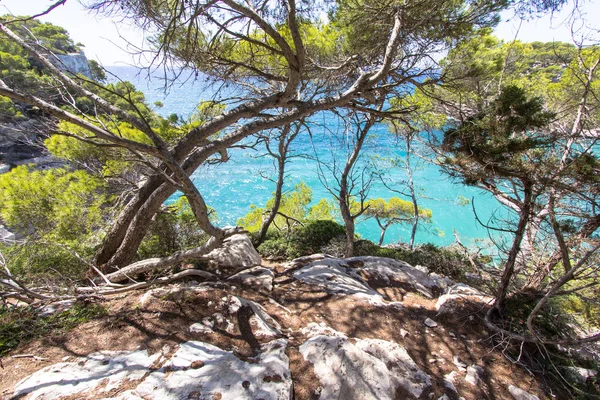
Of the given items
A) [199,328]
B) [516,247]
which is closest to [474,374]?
[516,247]

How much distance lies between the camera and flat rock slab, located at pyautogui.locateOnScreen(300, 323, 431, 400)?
2158 mm

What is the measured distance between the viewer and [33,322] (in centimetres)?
239

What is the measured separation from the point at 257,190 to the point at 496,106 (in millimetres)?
23261

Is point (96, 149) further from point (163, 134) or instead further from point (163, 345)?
point (163, 345)

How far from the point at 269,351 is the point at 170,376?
78cm

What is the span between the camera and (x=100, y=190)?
6152 mm

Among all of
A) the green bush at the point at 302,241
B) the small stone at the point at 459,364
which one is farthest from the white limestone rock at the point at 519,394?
the green bush at the point at 302,241

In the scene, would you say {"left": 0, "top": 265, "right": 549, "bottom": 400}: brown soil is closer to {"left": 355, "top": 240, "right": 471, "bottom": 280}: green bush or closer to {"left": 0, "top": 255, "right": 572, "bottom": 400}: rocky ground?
{"left": 0, "top": 255, "right": 572, "bottom": 400}: rocky ground

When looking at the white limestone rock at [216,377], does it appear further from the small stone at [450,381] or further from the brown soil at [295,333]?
the small stone at [450,381]

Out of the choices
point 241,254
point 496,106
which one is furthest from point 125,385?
point 496,106

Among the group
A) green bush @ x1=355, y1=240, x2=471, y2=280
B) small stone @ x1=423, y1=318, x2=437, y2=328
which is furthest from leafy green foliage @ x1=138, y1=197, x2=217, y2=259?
small stone @ x1=423, y1=318, x2=437, y2=328

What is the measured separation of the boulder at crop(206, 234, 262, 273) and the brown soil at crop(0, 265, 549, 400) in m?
0.83

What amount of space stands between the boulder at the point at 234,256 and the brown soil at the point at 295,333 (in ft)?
2.73

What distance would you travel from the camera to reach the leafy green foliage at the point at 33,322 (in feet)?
7.36
